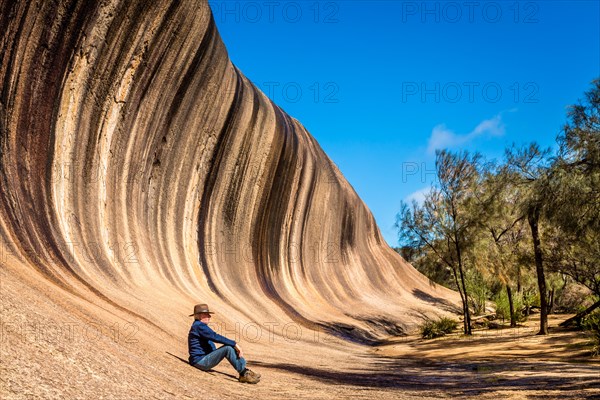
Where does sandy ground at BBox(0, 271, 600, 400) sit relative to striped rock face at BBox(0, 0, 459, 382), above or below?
below

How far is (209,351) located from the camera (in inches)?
337

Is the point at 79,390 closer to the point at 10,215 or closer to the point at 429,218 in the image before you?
the point at 10,215

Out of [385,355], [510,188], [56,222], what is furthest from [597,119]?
[56,222]

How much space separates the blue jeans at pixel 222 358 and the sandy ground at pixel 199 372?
15cm

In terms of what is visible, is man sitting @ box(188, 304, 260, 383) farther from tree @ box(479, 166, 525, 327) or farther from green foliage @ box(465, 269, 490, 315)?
green foliage @ box(465, 269, 490, 315)

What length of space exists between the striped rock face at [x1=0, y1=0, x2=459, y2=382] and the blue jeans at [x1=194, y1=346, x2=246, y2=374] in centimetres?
120

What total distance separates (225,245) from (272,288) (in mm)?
3358

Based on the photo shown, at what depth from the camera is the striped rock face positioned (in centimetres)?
1194

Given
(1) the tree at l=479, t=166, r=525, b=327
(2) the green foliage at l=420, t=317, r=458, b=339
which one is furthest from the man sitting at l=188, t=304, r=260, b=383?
(2) the green foliage at l=420, t=317, r=458, b=339

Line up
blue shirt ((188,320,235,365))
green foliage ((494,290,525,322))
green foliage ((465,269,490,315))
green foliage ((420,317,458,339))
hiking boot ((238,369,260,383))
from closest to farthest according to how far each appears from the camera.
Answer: hiking boot ((238,369,260,383)) → blue shirt ((188,320,235,365)) → green foliage ((420,317,458,339)) → green foliage ((494,290,525,322)) → green foliage ((465,269,490,315))

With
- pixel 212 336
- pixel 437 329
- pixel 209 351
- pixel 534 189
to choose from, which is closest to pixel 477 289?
pixel 437 329

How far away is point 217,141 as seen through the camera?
2162cm

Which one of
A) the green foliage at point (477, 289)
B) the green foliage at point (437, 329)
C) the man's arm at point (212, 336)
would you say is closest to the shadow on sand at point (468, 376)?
the man's arm at point (212, 336)

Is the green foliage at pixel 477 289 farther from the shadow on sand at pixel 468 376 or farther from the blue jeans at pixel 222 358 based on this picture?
the blue jeans at pixel 222 358
